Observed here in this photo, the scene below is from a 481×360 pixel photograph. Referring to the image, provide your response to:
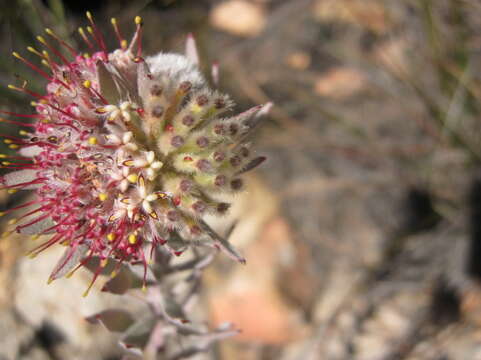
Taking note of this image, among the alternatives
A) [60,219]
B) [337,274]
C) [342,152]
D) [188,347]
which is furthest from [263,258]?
[60,219]

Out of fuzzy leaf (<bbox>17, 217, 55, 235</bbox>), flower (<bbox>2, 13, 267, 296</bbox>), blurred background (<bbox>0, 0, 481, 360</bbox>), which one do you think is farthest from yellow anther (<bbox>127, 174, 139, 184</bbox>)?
blurred background (<bbox>0, 0, 481, 360</bbox>)

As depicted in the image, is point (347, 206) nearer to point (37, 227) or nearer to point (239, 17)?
point (239, 17)

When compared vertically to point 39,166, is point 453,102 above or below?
below

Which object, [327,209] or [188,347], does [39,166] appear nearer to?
[188,347]

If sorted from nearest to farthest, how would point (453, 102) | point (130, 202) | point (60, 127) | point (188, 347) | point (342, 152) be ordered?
point (130, 202) < point (60, 127) < point (188, 347) < point (453, 102) < point (342, 152)

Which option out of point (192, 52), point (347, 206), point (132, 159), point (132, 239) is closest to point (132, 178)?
point (132, 159)

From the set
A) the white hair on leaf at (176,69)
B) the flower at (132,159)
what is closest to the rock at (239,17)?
the white hair on leaf at (176,69)

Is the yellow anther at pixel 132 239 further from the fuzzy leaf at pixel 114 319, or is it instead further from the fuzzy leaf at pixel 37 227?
the fuzzy leaf at pixel 114 319

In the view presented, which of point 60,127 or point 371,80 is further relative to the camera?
point 371,80
